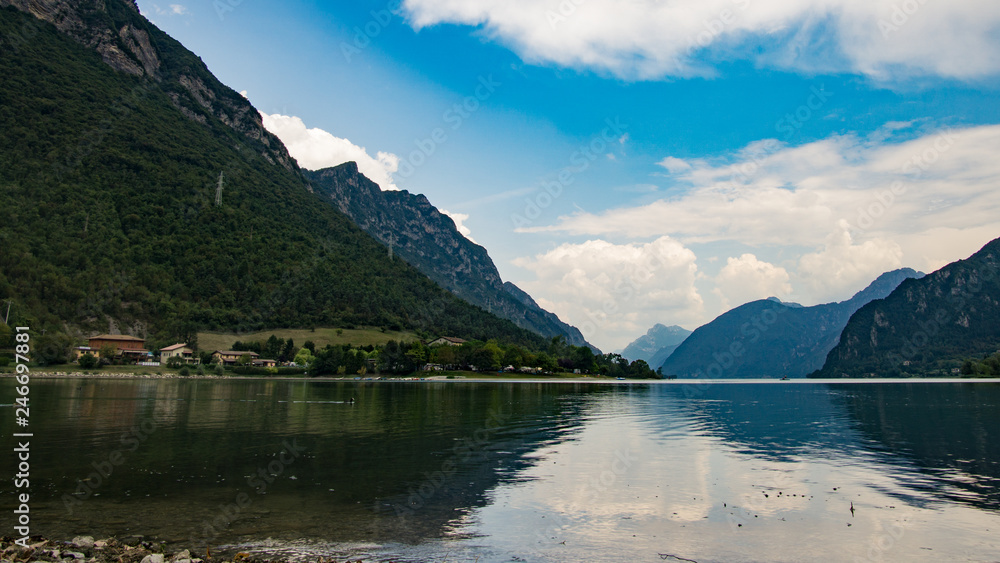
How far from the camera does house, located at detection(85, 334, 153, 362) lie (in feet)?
545

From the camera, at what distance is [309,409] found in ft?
210

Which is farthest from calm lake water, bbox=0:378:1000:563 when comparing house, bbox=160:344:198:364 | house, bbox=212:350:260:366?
house, bbox=212:350:260:366

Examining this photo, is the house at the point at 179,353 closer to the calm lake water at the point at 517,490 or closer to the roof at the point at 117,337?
the roof at the point at 117,337

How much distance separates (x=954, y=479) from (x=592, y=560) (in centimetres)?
2280

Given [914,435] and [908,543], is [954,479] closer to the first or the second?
[908,543]

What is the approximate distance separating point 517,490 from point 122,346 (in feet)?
634

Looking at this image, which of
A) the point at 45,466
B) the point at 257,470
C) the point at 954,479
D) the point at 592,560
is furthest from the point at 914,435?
the point at 45,466

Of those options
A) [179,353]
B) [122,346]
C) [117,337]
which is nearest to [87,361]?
[122,346]

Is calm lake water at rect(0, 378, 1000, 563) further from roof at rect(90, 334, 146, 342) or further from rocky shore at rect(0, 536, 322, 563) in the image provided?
roof at rect(90, 334, 146, 342)

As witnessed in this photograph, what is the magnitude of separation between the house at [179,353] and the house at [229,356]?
21.9ft

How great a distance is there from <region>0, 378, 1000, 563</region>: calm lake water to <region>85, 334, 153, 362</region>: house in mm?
144683

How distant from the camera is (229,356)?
641 ft

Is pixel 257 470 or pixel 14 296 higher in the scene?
pixel 14 296

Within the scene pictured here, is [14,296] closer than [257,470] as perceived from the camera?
No
